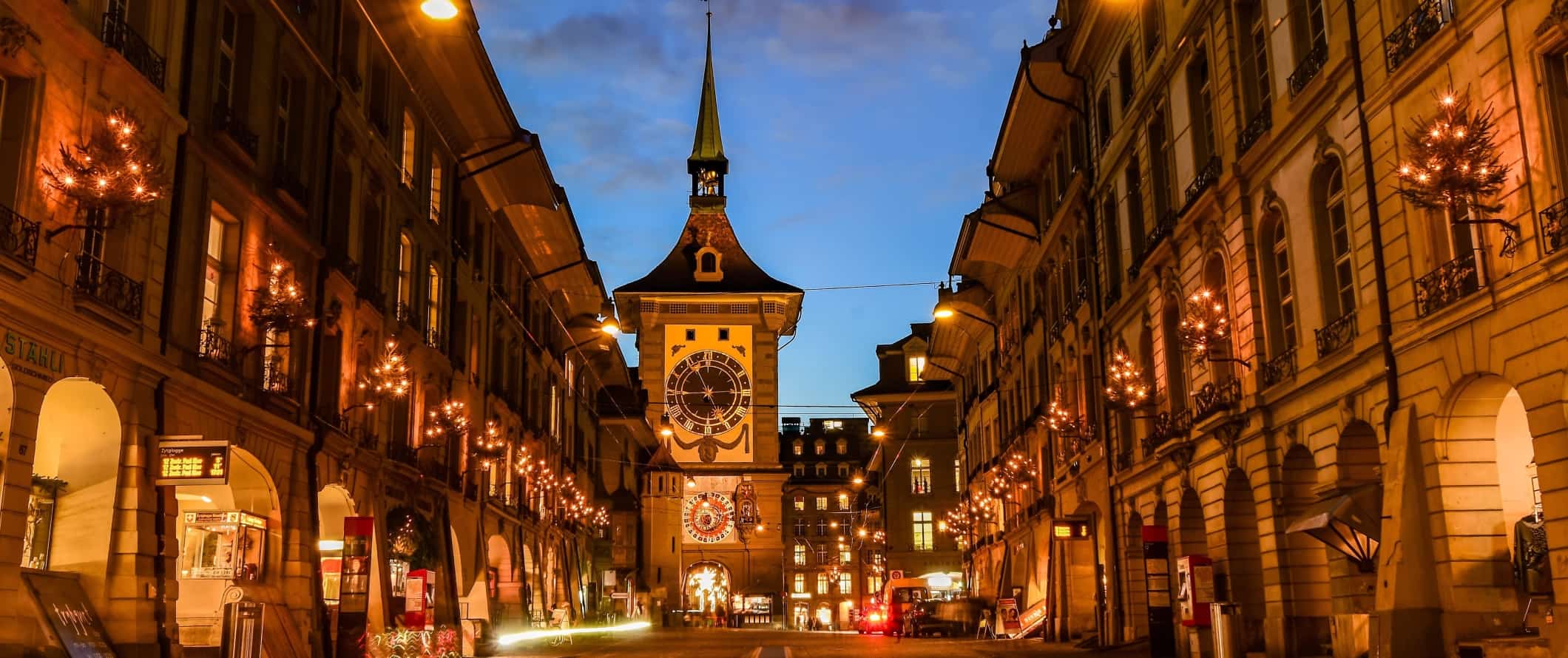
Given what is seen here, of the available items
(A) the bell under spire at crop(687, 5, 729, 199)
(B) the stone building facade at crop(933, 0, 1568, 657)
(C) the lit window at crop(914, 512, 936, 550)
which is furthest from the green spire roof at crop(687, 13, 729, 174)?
(B) the stone building facade at crop(933, 0, 1568, 657)

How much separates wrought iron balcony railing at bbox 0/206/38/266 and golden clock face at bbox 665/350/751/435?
7233 centimetres

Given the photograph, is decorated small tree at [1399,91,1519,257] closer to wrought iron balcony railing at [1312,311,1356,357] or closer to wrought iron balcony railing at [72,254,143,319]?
wrought iron balcony railing at [1312,311,1356,357]

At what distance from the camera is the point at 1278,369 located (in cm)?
2252

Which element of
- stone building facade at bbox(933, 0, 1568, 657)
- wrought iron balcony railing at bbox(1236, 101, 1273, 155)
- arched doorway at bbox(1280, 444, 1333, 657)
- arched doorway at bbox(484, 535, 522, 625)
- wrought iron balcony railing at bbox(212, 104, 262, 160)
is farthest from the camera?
arched doorway at bbox(484, 535, 522, 625)

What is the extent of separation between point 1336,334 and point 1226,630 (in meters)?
4.69

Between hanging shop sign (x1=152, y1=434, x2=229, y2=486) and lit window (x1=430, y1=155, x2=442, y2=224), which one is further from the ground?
lit window (x1=430, y1=155, x2=442, y2=224)

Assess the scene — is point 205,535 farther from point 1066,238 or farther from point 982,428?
point 982,428

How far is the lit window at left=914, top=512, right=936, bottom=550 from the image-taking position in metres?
82.1

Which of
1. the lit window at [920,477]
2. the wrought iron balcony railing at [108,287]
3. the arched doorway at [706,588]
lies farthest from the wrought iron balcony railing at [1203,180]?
the arched doorway at [706,588]

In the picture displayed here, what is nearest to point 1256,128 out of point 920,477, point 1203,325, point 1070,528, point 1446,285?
point 1203,325

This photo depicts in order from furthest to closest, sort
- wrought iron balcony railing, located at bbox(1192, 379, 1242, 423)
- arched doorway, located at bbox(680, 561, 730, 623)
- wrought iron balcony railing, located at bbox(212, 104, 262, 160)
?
arched doorway, located at bbox(680, 561, 730, 623) < wrought iron balcony railing, located at bbox(1192, 379, 1242, 423) < wrought iron balcony railing, located at bbox(212, 104, 262, 160)

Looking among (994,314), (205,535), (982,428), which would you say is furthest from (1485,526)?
(982,428)

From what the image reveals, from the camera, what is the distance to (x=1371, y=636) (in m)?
17.4

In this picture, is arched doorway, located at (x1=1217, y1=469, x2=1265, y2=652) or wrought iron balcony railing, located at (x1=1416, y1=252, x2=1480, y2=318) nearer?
wrought iron balcony railing, located at (x1=1416, y1=252, x2=1480, y2=318)
